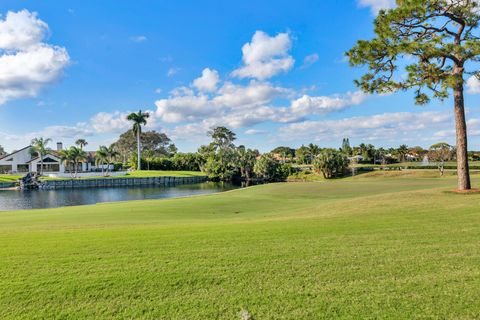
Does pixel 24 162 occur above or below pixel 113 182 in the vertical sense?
above

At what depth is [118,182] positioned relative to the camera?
7462cm

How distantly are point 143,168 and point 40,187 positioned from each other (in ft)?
130

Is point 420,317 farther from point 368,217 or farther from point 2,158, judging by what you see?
point 2,158

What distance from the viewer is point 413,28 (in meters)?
15.9

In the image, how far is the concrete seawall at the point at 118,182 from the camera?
6719 centimetres

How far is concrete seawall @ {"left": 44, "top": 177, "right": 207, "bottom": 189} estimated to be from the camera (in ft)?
220

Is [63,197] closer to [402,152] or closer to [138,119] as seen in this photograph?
[138,119]

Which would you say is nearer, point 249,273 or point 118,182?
point 249,273

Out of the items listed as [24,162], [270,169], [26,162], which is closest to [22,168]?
[24,162]

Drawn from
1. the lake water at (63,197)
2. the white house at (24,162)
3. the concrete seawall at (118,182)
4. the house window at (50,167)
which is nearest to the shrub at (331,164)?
the lake water at (63,197)

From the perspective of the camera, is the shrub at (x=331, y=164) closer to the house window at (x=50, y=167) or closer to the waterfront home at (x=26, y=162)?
the waterfront home at (x=26, y=162)

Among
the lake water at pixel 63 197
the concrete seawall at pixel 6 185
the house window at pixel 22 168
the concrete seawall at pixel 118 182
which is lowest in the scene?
the lake water at pixel 63 197

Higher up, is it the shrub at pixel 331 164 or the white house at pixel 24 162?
the white house at pixel 24 162

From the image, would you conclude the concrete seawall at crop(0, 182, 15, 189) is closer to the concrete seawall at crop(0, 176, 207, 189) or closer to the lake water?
the concrete seawall at crop(0, 176, 207, 189)
